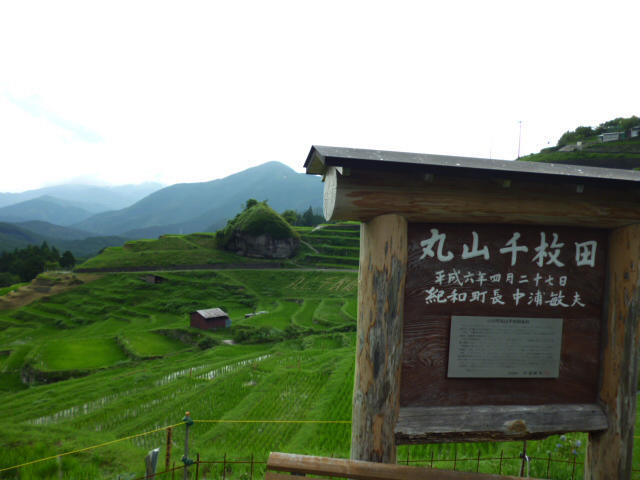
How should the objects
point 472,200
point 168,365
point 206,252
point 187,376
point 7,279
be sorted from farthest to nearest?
point 7,279
point 206,252
point 168,365
point 187,376
point 472,200

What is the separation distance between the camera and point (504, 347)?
344 cm

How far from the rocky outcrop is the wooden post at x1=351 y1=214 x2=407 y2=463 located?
6090 cm

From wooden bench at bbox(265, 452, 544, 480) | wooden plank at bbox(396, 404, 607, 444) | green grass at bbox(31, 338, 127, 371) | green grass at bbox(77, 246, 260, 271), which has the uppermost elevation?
wooden plank at bbox(396, 404, 607, 444)

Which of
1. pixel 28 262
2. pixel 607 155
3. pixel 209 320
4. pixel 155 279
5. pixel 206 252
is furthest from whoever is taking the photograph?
pixel 28 262

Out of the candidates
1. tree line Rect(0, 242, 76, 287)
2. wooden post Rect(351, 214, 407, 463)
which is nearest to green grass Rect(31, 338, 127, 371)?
wooden post Rect(351, 214, 407, 463)

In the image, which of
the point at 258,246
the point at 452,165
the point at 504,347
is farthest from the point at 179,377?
the point at 258,246

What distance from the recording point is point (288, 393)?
16.8 metres

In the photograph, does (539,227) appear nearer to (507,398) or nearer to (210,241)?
(507,398)

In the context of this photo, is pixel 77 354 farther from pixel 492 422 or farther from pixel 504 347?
pixel 504 347

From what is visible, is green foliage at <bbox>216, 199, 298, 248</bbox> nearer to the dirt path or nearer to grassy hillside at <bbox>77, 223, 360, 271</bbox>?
grassy hillside at <bbox>77, 223, 360, 271</bbox>

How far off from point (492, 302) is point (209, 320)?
34.7 m

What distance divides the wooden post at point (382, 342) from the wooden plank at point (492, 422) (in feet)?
0.62

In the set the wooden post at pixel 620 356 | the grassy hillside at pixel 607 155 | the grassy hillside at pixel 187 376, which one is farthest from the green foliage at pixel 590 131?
the wooden post at pixel 620 356

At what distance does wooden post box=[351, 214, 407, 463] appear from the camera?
3.18 metres
